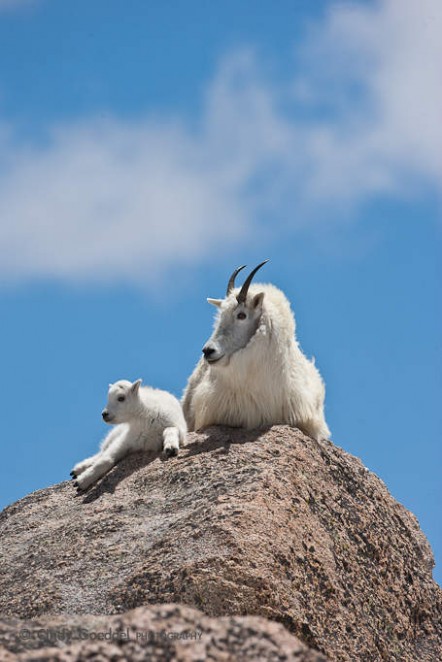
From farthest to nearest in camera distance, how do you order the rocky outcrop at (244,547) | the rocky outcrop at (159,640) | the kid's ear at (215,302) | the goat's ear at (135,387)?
1. the kid's ear at (215,302)
2. the goat's ear at (135,387)
3. the rocky outcrop at (244,547)
4. the rocky outcrop at (159,640)

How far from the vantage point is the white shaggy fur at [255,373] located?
10969 mm

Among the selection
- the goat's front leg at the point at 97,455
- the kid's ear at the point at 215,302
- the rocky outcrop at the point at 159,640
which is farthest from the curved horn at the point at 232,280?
the rocky outcrop at the point at 159,640

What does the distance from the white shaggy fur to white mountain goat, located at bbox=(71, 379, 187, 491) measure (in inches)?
22.2

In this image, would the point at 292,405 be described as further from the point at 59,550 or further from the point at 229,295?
the point at 59,550

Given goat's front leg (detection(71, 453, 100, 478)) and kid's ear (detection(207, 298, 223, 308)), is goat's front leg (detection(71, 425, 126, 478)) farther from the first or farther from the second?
kid's ear (detection(207, 298, 223, 308))

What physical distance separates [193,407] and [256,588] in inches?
165

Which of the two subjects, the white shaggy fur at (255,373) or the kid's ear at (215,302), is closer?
the white shaggy fur at (255,373)

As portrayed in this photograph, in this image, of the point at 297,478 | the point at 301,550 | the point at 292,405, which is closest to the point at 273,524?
the point at 301,550

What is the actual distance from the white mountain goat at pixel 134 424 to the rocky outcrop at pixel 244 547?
0.17 metres

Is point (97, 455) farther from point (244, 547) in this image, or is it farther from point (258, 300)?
point (244, 547)

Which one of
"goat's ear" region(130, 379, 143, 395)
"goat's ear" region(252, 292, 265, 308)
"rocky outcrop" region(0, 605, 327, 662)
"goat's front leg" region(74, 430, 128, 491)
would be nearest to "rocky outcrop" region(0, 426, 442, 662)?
"goat's front leg" region(74, 430, 128, 491)

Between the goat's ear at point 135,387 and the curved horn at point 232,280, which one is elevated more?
the curved horn at point 232,280

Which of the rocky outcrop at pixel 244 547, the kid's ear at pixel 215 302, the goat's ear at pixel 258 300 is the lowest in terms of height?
the rocky outcrop at pixel 244 547

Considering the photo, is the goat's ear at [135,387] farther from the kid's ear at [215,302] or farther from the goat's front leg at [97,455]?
the kid's ear at [215,302]
